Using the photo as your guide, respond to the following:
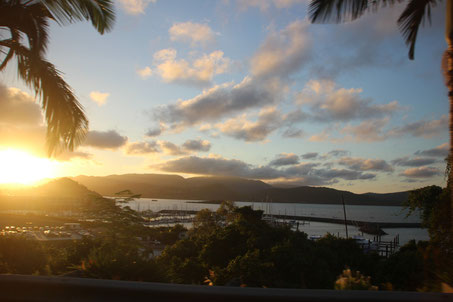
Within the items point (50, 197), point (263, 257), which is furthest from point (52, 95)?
point (263, 257)

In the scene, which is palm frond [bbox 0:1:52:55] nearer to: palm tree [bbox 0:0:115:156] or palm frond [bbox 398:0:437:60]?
palm tree [bbox 0:0:115:156]

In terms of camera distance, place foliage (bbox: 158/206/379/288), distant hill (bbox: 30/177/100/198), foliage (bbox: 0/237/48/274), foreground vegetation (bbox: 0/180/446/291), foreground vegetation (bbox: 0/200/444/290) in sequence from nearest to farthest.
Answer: foreground vegetation (bbox: 0/180/446/291)
foreground vegetation (bbox: 0/200/444/290)
foliage (bbox: 0/237/48/274)
distant hill (bbox: 30/177/100/198)
foliage (bbox: 158/206/379/288)

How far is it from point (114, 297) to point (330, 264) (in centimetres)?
2250

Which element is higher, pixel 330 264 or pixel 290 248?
pixel 290 248

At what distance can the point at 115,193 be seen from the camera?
21.0 ft

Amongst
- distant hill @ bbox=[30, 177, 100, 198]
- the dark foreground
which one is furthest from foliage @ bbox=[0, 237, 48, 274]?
the dark foreground

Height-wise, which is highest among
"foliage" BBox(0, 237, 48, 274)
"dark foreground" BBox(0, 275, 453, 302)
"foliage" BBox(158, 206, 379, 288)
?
"dark foreground" BBox(0, 275, 453, 302)

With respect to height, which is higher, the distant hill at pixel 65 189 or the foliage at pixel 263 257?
the distant hill at pixel 65 189

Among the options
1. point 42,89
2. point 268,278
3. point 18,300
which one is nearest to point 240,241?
point 268,278

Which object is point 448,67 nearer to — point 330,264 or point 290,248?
point 290,248

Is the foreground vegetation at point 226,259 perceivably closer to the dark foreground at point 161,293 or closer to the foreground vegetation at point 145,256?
the foreground vegetation at point 145,256

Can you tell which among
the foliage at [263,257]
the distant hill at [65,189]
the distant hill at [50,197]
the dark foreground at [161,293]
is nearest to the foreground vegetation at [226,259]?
the foliage at [263,257]

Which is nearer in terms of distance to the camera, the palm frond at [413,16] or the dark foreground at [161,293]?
the dark foreground at [161,293]

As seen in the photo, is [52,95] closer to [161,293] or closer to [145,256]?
[145,256]
